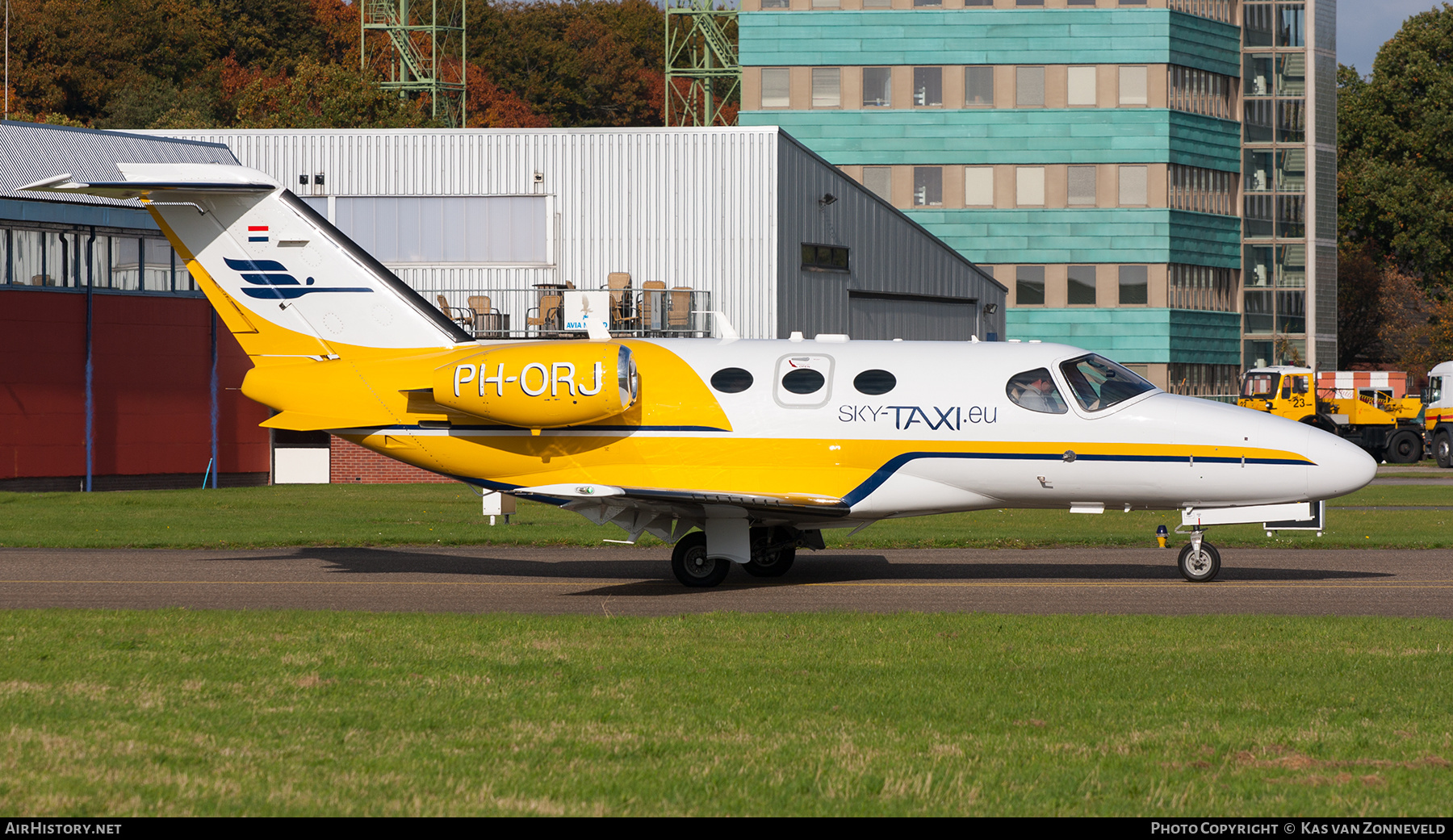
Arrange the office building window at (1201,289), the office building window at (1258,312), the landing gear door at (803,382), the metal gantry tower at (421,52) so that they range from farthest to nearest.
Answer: the office building window at (1258,312) < the metal gantry tower at (421,52) < the office building window at (1201,289) < the landing gear door at (803,382)

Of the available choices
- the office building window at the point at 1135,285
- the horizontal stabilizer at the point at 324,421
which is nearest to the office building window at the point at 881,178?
the office building window at the point at 1135,285

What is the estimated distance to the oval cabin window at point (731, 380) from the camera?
57.2 feet

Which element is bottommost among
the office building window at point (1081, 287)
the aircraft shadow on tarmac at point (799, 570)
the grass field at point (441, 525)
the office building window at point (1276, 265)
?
the aircraft shadow on tarmac at point (799, 570)

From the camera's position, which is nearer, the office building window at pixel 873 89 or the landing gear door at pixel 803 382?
the landing gear door at pixel 803 382

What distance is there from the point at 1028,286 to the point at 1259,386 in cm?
1613

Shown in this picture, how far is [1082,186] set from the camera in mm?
69188

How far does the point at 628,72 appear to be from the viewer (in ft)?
307

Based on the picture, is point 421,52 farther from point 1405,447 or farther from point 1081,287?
point 1405,447

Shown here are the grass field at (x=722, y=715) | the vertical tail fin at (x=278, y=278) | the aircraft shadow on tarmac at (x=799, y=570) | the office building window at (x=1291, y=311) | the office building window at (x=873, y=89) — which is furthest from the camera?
the office building window at (x=1291, y=311)

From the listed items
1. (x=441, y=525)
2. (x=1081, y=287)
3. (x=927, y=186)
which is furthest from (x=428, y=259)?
(x=1081, y=287)

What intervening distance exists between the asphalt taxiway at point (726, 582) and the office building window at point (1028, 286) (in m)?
49.5

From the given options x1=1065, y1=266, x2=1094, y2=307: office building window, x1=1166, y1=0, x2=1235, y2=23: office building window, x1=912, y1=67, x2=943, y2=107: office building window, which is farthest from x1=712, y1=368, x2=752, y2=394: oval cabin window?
x1=1166, y1=0, x2=1235, y2=23: office building window

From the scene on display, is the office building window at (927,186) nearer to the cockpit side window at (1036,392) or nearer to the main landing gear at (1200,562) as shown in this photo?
the main landing gear at (1200,562)

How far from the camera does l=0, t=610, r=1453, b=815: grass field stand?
778 cm
